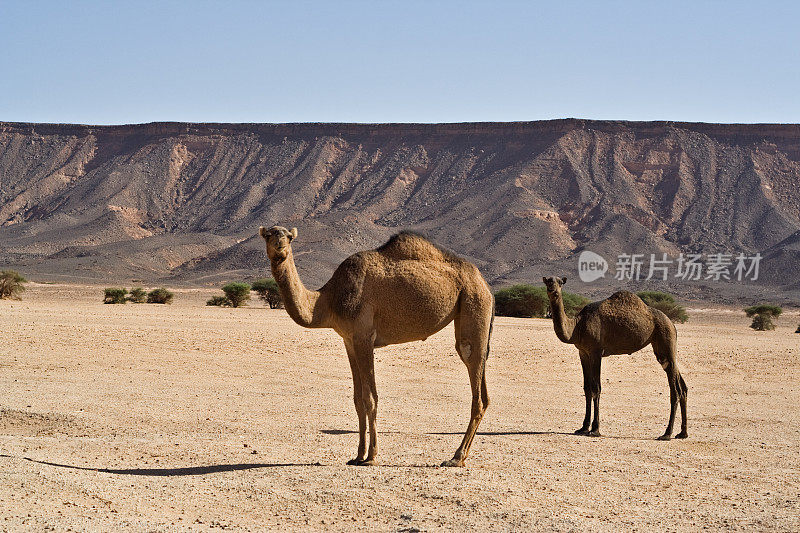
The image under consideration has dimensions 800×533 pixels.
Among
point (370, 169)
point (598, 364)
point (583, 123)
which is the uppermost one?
point (583, 123)

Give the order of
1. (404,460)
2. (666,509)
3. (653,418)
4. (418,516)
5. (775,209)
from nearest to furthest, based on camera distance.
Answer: (418,516) < (666,509) < (404,460) < (653,418) < (775,209)

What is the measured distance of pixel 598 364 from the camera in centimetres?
1443

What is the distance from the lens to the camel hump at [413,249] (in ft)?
35.7

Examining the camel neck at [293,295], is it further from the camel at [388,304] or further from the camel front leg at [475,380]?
the camel front leg at [475,380]

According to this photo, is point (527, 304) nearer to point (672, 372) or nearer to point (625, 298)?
point (625, 298)

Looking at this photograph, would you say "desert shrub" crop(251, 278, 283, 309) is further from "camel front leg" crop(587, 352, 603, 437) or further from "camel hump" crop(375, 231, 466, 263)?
"camel hump" crop(375, 231, 466, 263)

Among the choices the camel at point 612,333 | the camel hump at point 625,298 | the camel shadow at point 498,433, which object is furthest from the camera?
the camel hump at point 625,298

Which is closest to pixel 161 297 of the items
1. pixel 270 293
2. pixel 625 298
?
pixel 270 293

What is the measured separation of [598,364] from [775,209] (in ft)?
364

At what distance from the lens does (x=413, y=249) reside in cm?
1097

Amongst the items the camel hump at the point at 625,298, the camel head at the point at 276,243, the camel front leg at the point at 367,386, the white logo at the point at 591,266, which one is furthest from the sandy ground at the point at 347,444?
the white logo at the point at 591,266

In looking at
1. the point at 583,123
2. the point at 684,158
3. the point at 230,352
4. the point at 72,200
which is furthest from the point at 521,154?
the point at 230,352

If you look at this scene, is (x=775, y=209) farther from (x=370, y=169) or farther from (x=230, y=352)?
(x=230, y=352)

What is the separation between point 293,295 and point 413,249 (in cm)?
185
